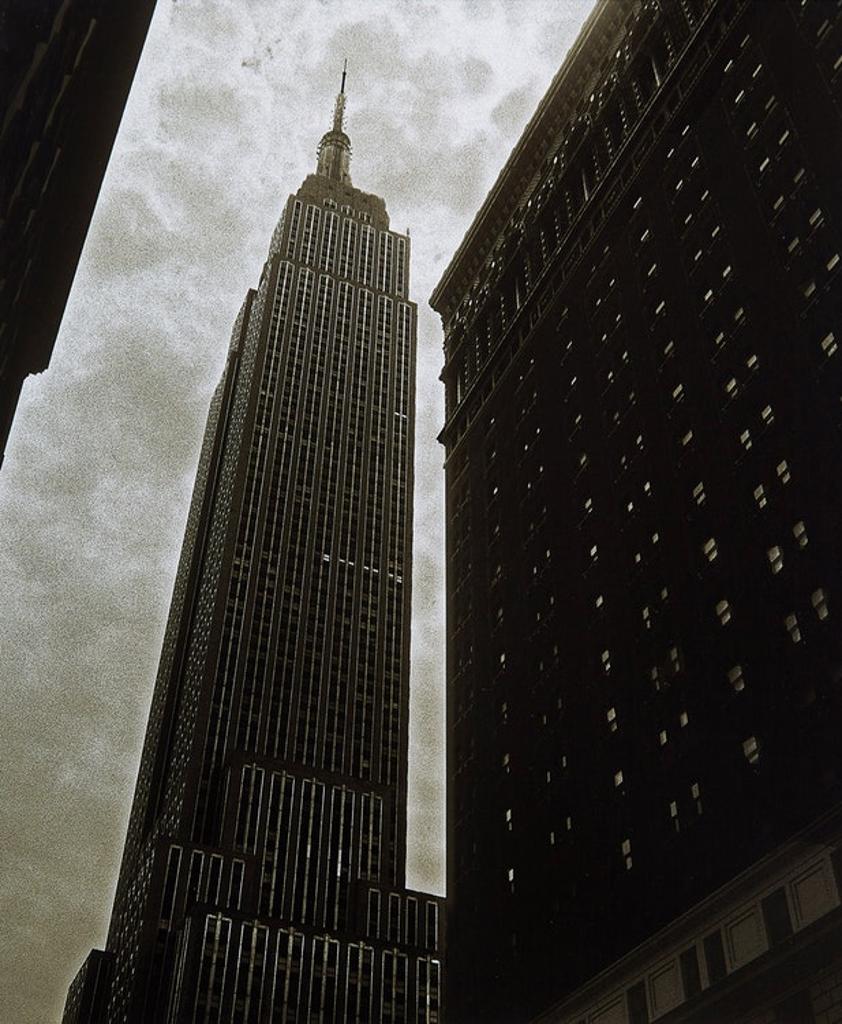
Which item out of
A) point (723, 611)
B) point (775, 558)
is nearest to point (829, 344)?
point (775, 558)

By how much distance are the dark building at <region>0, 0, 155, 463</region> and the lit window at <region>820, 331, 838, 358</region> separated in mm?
37818

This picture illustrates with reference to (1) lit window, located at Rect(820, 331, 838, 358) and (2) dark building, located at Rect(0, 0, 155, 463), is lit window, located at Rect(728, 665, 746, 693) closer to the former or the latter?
(1) lit window, located at Rect(820, 331, 838, 358)

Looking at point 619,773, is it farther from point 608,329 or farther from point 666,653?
point 608,329

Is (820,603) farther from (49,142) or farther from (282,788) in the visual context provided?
(282,788)

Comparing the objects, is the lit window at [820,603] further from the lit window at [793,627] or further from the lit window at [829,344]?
the lit window at [829,344]

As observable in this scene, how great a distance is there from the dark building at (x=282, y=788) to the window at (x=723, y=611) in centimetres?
9731

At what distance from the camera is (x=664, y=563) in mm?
70125

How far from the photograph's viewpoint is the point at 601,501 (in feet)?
264

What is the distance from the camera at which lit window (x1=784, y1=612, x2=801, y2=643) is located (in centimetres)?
5656

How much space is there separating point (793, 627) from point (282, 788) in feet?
383

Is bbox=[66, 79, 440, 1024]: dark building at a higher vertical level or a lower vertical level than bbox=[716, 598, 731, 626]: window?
higher

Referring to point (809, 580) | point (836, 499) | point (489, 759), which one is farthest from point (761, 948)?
point (489, 759)

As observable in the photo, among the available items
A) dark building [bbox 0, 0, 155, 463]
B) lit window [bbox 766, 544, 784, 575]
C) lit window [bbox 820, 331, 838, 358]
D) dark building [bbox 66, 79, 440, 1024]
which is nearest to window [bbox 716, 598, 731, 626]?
lit window [bbox 766, 544, 784, 575]

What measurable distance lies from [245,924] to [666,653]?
313 ft
